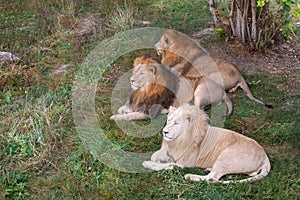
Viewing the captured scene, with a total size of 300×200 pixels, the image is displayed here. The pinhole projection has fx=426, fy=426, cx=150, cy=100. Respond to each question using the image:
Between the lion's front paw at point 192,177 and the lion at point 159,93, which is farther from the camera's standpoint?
the lion at point 159,93

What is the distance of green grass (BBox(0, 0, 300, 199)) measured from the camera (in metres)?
3.73

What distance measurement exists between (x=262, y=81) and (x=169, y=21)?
2.68 metres

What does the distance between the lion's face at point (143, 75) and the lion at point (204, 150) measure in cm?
87

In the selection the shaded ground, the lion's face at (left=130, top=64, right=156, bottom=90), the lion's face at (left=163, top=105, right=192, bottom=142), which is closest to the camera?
the lion's face at (left=163, top=105, right=192, bottom=142)

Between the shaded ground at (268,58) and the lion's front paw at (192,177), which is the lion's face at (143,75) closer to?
the lion's front paw at (192,177)

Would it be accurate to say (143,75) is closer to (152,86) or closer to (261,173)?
(152,86)

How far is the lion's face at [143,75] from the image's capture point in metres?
4.79

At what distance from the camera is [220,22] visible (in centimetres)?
686

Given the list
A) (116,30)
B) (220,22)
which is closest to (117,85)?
(116,30)

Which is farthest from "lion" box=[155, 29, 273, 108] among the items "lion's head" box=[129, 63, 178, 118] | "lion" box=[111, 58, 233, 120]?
"lion's head" box=[129, 63, 178, 118]

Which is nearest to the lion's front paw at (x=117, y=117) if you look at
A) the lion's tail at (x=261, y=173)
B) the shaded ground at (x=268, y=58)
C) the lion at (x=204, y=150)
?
the lion at (x=204, y=150)

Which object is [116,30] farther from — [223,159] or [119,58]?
[223,159]

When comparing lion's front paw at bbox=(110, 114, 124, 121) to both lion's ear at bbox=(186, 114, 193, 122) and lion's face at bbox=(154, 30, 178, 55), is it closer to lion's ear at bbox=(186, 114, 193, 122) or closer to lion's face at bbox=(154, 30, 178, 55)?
lion's ear at bbox=(186, 114, 193, 122)

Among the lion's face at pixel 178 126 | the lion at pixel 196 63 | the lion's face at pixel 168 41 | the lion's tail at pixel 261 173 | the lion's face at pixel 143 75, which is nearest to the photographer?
the lion's tail at pixel 261 173
